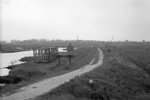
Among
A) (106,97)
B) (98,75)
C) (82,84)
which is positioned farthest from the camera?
(98,75)

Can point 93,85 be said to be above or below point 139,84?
above

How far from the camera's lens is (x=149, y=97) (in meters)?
18.0

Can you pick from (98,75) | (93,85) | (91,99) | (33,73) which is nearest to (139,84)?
(98,75)

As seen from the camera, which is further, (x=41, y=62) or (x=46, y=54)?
(x=46, y=54)

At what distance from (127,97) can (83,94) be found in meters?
5.24

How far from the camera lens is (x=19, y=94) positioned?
1344 centimetres

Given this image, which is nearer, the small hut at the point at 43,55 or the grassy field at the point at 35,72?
the grassy field at the point at 35,72

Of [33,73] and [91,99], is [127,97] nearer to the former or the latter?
[91,99]

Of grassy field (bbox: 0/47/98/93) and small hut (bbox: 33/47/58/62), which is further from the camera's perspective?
small hut (bbox: 33/47/58/62)

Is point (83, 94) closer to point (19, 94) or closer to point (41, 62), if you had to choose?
point (19, 94)

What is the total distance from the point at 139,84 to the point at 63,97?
1433 centimetres

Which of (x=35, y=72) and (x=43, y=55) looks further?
(x=43, y=55)

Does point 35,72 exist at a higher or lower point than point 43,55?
lower

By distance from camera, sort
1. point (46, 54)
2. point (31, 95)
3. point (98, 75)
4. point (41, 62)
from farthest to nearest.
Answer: point (46, 54)
point (41, 62)
point (98, 75)
point (31, 95)
